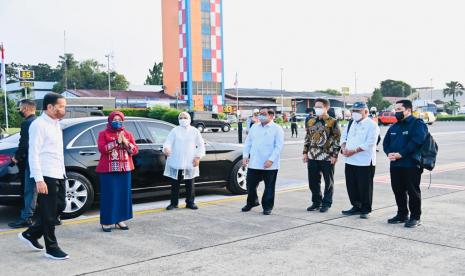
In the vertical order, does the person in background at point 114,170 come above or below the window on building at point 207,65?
below

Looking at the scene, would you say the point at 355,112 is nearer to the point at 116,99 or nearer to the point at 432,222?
the point at 432,222

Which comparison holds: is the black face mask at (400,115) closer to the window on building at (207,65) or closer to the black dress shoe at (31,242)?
the black dress shoe at (31,242)

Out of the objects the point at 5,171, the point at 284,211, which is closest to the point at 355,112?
the point at 284,211

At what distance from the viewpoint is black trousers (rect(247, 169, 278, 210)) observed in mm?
7157

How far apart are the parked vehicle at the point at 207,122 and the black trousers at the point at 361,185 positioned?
31.1 metres

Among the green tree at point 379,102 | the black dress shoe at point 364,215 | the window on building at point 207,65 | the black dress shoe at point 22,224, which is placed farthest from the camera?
the green tree at point 379,102

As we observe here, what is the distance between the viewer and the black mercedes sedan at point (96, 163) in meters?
6.57

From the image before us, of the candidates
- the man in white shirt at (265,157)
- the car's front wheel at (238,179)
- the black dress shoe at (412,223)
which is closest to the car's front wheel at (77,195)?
the man in white shirt at (265,157)

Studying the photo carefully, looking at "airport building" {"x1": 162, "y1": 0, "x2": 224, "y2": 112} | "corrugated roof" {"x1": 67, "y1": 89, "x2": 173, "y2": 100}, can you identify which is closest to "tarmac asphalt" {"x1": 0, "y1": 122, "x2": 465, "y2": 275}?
"corrugated roof" {"x1": 67, "y1": 89, "x2": 173, "y2": 100}

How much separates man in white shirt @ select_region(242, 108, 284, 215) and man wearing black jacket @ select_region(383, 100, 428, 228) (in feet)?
5.37

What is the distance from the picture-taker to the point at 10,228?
6324 mm

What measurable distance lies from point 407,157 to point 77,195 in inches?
180

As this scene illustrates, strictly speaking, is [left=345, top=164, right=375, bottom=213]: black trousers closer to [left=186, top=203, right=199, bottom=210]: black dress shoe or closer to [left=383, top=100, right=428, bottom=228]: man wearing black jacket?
[left=383, top=100, right=428, bottom=228]: man wearing black jacket

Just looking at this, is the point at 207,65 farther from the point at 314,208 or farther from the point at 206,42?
the point at 314,208
